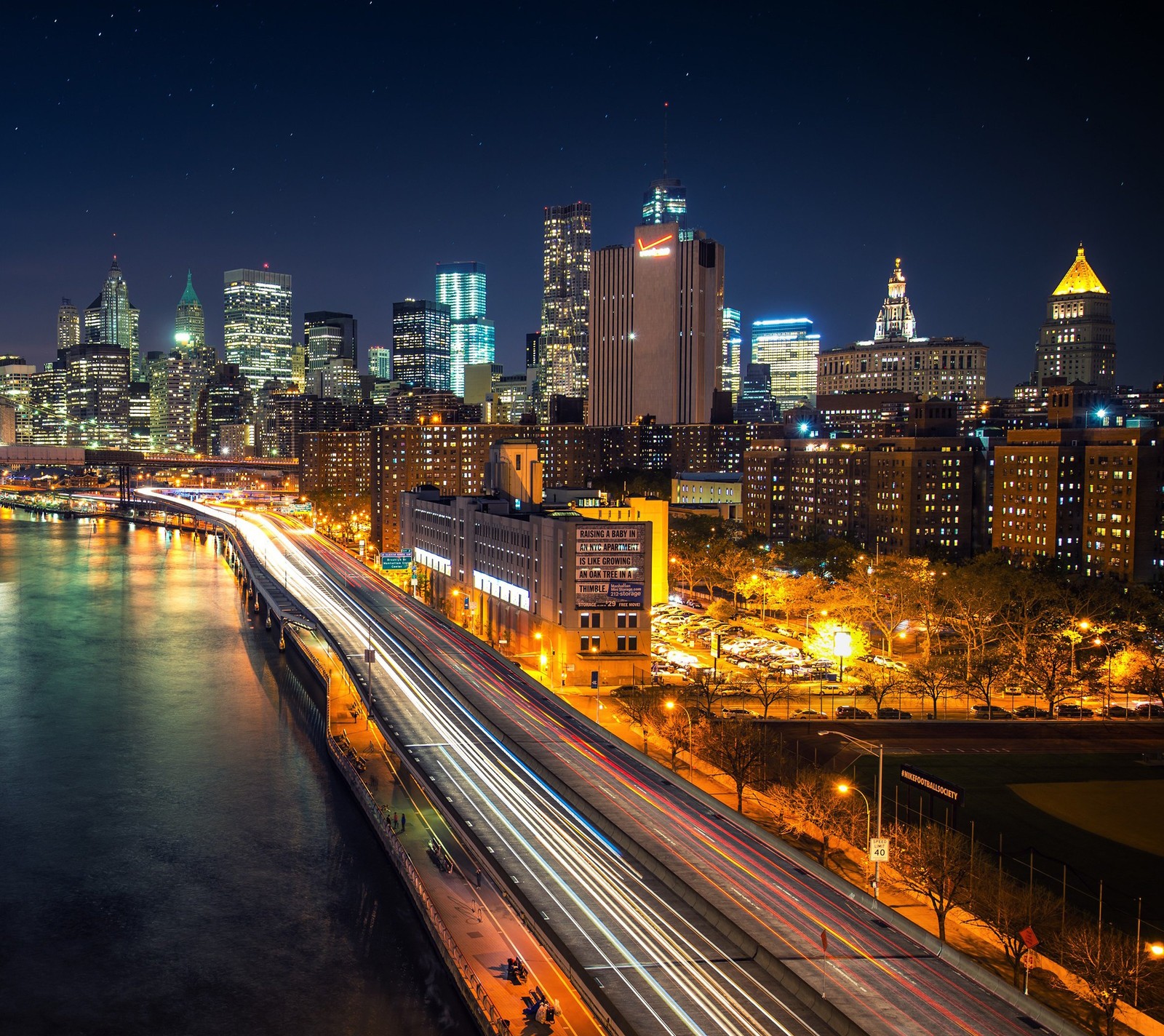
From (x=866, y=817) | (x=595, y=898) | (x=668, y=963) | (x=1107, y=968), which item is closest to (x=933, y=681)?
(x=866, y=817)

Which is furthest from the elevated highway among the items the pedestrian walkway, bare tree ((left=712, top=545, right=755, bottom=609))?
bare tree ((left=712, top=545, right=755, bottom=609))

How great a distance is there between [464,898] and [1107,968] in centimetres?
1629

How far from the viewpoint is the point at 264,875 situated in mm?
35656

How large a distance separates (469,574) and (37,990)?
49.3 metres

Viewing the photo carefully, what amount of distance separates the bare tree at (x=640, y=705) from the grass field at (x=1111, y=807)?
1341cm

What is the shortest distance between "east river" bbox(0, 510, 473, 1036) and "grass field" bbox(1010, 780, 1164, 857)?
804 inches

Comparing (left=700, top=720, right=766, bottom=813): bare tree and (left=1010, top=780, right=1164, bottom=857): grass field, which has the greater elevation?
(left=700, top=720, right=766, bottom=813): bare tree

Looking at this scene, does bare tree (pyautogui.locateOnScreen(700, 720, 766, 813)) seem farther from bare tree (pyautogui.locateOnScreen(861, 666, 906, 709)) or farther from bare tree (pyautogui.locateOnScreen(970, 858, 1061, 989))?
bare tree (pyautogui.locateOnScreen(861, 666, 906, 709))

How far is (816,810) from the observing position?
3347 cm

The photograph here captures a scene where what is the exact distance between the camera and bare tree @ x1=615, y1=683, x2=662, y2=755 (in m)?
44.7

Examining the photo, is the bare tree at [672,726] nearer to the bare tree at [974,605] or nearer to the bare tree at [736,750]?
the bare tree at [736,750]

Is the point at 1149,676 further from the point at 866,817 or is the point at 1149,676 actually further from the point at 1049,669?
the point at 866,817

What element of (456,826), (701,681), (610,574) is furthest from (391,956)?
(610,574)

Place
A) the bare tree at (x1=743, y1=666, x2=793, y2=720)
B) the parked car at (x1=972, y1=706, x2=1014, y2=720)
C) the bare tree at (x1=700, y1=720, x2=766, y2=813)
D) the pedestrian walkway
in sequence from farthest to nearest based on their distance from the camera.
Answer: the bare tree at (x1=743, y1=666, x2=793, y2=720), the parked car at (x1=972, y1=706, x2=1014, y2=720), the bare tree at (x1=700, y1=720, x2=766, y2=813), the pedestrian walkway
